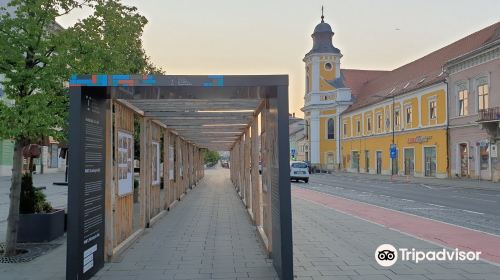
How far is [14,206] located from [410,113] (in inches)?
1700

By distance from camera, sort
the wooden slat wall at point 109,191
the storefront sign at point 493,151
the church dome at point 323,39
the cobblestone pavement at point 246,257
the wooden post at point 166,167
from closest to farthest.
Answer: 1. the cobblestone pavement at point 246,257
2. the wooden slat wall at point 109,191
3. the wooden post at point 166,167
4. the storefront sign at point 493,151
5. the church dome at point 323,39

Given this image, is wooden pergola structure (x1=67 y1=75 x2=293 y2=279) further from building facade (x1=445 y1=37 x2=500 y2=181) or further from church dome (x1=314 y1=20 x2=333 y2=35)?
church dome (x1=314 y1=20 x2=333 y2=35)

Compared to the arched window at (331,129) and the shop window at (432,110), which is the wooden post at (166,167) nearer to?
the shop window at (432,110)

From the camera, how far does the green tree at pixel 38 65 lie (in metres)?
7.24

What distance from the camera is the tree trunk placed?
7.43 metres

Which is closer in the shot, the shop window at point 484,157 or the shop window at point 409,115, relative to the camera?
the shop window at point 484,157

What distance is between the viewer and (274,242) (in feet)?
21.8

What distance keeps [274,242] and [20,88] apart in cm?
482

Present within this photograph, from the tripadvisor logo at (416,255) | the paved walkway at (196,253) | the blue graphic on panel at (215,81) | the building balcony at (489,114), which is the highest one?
the building balcony at (489,114)

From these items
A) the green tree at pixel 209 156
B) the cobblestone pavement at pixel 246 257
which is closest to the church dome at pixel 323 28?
the green tree at pixel 209 156

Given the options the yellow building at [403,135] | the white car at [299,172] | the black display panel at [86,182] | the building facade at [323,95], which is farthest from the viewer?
the building facade at [323,95]

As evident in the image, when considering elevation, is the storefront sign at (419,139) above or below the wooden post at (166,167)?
above

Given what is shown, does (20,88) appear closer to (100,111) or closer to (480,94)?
(100,111)

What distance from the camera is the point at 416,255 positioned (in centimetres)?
764
